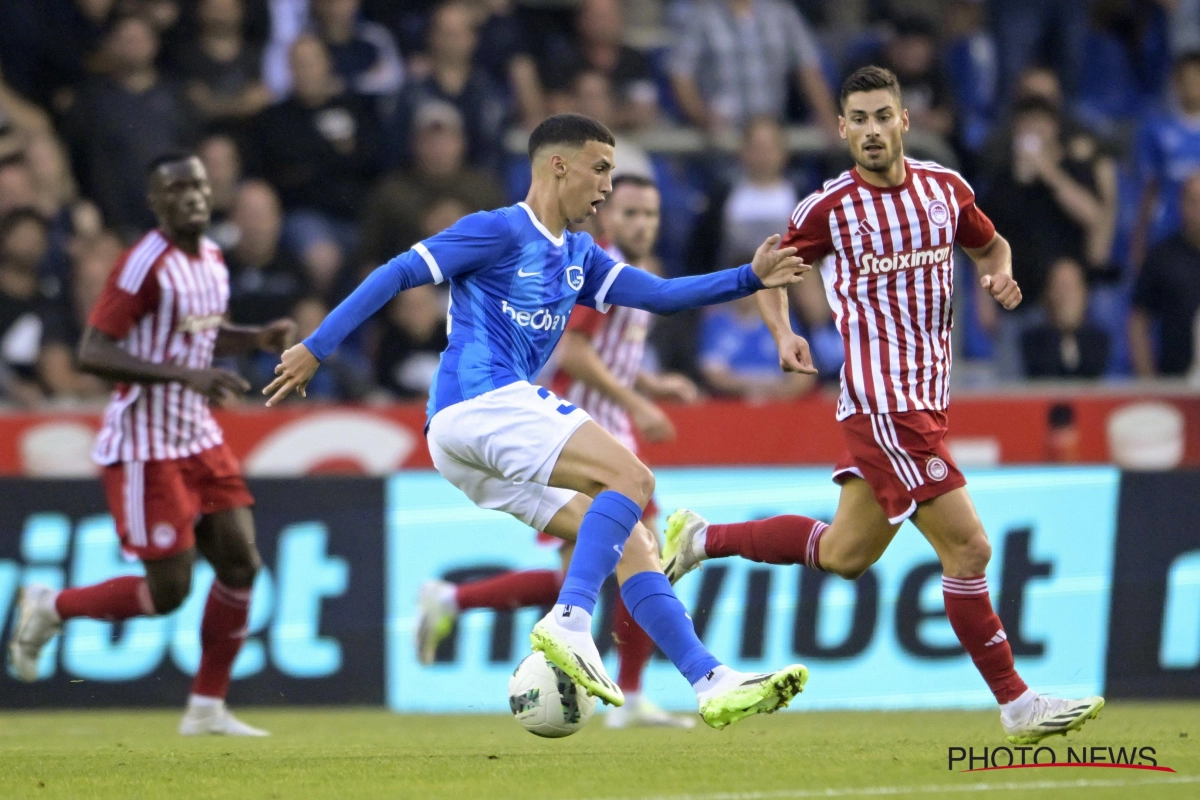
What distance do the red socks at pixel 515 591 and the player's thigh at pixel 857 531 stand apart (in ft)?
6.05

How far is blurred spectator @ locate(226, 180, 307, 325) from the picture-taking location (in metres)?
11.2

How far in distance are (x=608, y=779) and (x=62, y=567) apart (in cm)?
488

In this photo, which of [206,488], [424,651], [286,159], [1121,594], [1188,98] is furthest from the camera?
[1188,98]

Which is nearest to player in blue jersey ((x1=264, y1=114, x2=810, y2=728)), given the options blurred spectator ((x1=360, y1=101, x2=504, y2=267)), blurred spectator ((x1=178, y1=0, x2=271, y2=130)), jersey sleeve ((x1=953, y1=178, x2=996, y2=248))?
jersey sleeve ((x1=953, y1=178, x2=996, y2=248))

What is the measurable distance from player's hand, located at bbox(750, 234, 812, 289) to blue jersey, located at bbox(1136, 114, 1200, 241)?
305 inches

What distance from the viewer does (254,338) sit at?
26.1ft

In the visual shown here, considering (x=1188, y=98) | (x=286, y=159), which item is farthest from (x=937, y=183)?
(x=1188, y=98)

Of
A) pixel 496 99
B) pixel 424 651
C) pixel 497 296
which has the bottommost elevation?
pixel 424 651

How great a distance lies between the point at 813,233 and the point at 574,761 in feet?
6.78

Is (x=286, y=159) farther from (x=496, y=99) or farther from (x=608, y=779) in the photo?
(x=608, y=779)

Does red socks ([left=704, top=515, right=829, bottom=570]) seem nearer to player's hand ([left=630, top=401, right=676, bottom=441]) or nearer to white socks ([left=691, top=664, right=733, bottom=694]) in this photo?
player's hand ([left=630, top=401, right=676, bottom=441])

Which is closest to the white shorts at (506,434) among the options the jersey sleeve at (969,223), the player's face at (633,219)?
the jersey sleeve at (969,223)

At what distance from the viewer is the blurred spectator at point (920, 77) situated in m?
13.1

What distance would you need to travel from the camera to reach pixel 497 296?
6.13 meters
